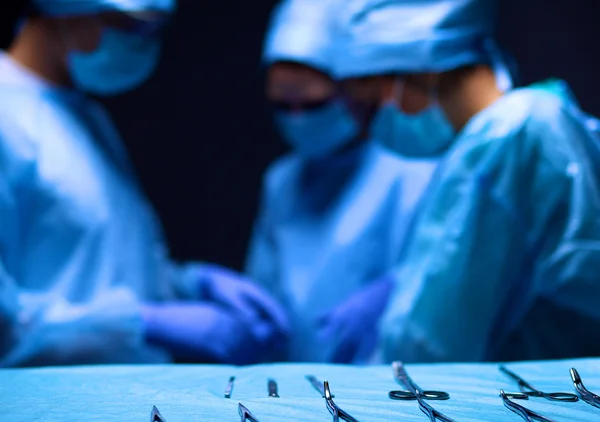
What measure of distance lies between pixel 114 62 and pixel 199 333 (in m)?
0.71

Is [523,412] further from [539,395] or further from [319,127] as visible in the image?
[319,127]

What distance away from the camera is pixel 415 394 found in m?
0.76

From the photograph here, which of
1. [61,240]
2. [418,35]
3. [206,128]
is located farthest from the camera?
[206,128]

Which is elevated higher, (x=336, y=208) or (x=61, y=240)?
(x=336, y=208)

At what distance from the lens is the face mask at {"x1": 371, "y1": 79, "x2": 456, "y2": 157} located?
1384 millimetres

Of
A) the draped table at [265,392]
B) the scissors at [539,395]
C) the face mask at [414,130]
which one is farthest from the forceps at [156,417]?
the face mask at [414,130]

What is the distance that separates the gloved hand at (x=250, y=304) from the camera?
1.88 m

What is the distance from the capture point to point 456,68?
1.37 meters

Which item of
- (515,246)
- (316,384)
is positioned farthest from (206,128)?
(316,384)

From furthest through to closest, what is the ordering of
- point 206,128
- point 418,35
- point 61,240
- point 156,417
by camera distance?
1. point 206,128
2. point 61,240
3. point 418,35
4. point 156,417

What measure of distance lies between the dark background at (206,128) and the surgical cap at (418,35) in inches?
56.9

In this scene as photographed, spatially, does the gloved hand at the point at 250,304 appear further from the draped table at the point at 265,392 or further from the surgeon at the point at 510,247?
the draped table at the point at 265,392

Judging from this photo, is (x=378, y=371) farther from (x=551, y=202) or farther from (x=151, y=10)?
(x=151, y=10)

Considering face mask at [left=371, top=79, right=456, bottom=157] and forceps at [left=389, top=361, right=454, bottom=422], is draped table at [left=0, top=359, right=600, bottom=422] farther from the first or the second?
face mask at [left=371, top=79, right=456, bottom=157]
